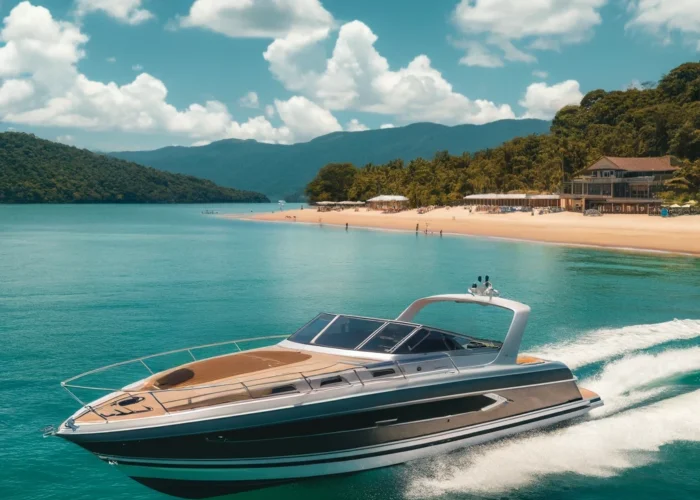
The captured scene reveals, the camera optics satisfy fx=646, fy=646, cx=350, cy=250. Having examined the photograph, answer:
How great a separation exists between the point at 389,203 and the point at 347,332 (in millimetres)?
145147

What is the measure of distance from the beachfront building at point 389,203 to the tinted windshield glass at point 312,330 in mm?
129705

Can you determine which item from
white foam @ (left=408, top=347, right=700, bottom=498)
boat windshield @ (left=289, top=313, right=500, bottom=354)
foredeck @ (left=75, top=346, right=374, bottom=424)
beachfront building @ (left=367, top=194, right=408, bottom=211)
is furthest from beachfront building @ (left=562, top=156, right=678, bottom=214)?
Answer: foredeck @ (left=75, top=346, right=374, bottom=424)

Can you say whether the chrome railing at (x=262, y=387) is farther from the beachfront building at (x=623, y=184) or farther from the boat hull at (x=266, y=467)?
the beachfront building at (x=623, y=184)

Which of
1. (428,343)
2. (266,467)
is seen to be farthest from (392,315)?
(266,467)

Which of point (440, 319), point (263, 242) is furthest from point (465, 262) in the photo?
point (263, 242)

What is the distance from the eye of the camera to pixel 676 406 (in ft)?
46.6

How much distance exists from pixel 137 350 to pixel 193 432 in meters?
11.7

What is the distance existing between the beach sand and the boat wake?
131 feet

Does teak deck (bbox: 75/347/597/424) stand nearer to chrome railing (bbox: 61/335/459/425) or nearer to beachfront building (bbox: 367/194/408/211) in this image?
chrome railing (bbox: 61/335/459/425)

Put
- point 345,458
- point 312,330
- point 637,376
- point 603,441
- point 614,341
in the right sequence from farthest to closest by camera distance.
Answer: point 614,341 < point 637,376 < point 312,330 < point 603,441 < point 345,458

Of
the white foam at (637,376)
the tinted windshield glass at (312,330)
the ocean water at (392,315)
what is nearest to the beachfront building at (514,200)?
the ocean water at (392,315)

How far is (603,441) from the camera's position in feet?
41.3

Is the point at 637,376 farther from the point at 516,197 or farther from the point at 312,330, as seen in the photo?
the point at 516,197

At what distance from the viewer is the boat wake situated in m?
11.0
